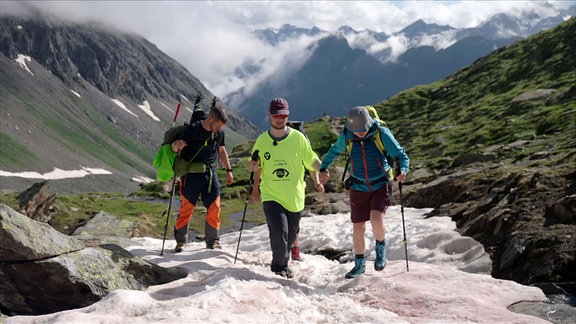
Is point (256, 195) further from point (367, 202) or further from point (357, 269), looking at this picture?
point (357, 269)

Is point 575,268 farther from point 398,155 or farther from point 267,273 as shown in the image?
point 267,273

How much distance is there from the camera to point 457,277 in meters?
12.6

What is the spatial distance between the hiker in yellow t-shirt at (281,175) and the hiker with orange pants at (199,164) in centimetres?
177

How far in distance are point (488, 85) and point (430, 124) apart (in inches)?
873

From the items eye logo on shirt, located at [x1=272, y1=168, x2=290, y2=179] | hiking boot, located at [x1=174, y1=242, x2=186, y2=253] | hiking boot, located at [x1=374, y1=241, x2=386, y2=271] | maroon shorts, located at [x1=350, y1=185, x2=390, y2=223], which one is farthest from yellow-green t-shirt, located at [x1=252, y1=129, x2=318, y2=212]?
hiking boot, located at [x1=174, y1=242, x2=186, y2=253]

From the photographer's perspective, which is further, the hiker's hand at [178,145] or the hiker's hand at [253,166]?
the hiker's hand at [178,145]

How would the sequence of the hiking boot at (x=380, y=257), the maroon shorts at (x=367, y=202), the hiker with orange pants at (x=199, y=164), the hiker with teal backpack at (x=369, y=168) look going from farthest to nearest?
the hiker with orange pants at (x=199, y=164) → the hiking boot at (x=380, y=257) → the maroon shorts at (x=367, y=202) → the hiker with teal backpack at (x=369, y=168)

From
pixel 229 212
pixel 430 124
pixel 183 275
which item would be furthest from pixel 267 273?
pixel 430 124

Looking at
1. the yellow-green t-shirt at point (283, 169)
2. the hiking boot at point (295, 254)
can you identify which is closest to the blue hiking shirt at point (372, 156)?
the yellow-green t-shirt at point (283, 169)

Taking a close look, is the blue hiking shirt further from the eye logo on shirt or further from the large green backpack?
the large green backpack

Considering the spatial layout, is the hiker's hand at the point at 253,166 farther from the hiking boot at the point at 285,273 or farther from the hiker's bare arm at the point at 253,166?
the hiking boot at the point at 285,273

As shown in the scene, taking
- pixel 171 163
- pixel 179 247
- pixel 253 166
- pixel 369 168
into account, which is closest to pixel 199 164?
pixel 171 163

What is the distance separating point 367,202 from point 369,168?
89 cm

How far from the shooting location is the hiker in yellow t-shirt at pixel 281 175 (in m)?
12.5
